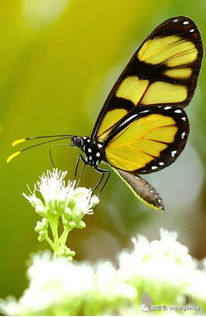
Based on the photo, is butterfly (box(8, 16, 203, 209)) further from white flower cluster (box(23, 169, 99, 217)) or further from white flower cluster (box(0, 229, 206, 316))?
white flower cluster (box(0, 229, 206, 316))

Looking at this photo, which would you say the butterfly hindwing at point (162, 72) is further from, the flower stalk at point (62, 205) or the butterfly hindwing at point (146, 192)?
the flower stalk at point (62, 205)

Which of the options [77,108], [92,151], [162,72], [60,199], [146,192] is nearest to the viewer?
[60,199]

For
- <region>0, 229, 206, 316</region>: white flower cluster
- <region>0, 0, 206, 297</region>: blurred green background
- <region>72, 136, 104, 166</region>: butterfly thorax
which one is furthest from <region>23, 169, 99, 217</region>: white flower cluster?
<region>0, 0, 206, 297</region>: blurred green background

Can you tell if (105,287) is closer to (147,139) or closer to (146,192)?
(146,192)

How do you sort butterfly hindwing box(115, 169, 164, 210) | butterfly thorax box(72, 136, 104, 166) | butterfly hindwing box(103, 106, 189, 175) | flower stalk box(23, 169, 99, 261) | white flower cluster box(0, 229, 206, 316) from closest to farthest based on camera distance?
white flower cluster box(0, 229, 206, 316) → flower stalk box(23, 169, 99, 261) → butterfly hindwing box(115, 169, 164, 210) → butterfly hindwing box(103, 106, 189, 175) → butterfly thorax box(72, 136, 104, 166)

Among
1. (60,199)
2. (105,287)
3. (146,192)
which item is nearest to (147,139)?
(146,192)

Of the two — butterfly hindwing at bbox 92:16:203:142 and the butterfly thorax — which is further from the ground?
butterfly hindwing at bbox 92:16:203:142
